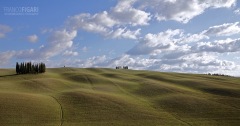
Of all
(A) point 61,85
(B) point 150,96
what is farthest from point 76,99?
(A) point 61,85

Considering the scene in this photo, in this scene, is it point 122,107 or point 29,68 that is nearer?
point 122,107

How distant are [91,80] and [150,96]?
3040 cm

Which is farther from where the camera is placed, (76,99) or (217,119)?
(76,99)

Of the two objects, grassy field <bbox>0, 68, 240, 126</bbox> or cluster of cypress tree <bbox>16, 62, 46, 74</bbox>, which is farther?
cluster of cypress tree <bbox>16, 62, 46, 74</bbox>

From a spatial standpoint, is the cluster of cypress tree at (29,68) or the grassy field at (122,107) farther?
the cluster of cypress tree at (29,68)

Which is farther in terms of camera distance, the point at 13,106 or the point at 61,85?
the point at 61,85

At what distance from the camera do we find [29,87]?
8412cm

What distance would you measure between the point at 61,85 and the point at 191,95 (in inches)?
1310

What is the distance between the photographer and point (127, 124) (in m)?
51.3

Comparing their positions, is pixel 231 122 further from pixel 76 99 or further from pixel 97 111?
pixel 76 99

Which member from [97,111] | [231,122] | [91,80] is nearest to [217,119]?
[231,122]

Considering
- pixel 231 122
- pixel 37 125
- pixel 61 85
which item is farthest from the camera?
pixel 61 85

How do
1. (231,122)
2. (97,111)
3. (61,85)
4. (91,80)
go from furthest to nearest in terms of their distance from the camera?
1. (91,80)
2. (61,85)
3. (97,111)
4. (231,122)

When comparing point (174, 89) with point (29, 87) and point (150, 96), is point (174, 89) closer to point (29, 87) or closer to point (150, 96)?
point (150, 96)
